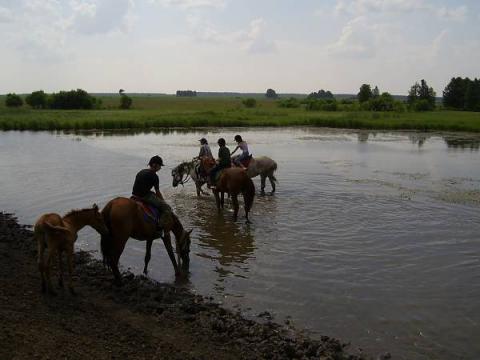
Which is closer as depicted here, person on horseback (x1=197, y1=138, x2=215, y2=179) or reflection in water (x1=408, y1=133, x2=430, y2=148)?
person on horseback (x1=197, y1=138, x2=215, y2=179)

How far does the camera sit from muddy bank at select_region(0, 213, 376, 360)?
6251 millimetres

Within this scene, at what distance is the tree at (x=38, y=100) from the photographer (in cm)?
7475

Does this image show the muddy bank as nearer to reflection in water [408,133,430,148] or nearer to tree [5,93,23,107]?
reflection in water [408,133,430,148]

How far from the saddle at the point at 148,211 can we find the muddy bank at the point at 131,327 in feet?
3.91

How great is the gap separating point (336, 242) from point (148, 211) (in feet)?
16.1

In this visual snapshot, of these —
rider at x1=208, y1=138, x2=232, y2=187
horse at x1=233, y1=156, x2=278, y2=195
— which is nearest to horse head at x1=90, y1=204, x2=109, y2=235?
rider at x1=208, y1=138, x2=232, y2=187

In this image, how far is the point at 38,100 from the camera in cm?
7494

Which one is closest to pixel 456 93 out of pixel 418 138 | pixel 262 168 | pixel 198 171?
pixel 418 138

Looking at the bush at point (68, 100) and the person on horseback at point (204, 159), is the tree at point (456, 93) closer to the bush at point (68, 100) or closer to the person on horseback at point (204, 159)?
the bush at point (68, 100)

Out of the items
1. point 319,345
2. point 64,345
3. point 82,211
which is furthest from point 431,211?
point 64,345

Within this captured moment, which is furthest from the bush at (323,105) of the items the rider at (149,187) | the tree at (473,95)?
the rider at (149,187)

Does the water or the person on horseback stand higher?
the person on horseback

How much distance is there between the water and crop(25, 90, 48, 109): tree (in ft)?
169

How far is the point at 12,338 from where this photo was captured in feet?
20.0
